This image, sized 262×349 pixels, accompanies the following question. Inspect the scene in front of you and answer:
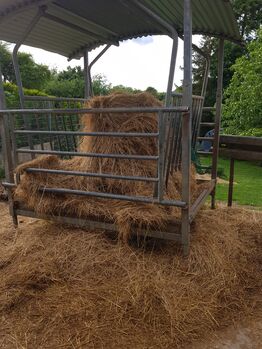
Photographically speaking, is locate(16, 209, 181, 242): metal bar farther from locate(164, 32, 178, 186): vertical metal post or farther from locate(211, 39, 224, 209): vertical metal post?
locate(211, 39, 224, 209): vertical metal post

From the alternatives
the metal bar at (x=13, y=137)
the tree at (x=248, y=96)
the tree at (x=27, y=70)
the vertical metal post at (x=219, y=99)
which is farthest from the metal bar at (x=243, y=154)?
the tree at (x=27, y=70)

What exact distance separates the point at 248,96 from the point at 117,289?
985cm

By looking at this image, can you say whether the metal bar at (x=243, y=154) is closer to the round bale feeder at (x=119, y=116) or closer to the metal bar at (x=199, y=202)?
the round bale feeder at (x=119, y=116)

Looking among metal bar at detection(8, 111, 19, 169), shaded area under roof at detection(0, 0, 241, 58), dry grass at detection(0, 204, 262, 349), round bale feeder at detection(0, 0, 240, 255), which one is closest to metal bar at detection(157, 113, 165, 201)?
round bale feeder at detection(0, 0, 240, 255)

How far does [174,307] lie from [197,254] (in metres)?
0.48

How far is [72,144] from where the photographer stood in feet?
12.3

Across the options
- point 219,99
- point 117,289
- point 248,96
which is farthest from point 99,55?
point 248,96

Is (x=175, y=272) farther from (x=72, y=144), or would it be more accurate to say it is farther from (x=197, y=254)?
(x=72, y=144)

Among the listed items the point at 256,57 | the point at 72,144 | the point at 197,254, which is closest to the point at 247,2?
the point at 256,57

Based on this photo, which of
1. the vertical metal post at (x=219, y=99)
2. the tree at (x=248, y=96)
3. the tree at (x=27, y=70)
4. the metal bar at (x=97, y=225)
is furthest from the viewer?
the tree at (x=27, y=70)

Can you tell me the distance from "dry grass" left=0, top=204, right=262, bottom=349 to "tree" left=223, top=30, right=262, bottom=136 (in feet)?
27.5

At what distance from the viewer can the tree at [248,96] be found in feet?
33.7

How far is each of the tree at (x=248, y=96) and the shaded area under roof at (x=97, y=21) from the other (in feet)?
24.2

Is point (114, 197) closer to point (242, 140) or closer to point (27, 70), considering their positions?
point (242, 140)
